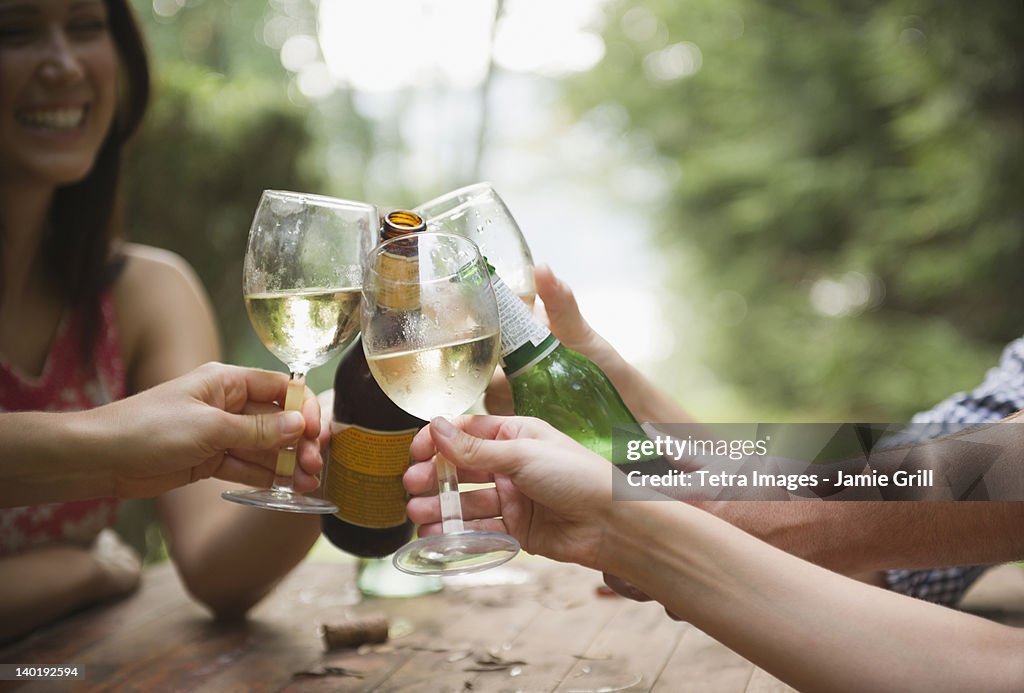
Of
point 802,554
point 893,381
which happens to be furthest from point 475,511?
point 893,381

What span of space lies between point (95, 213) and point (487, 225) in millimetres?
1348

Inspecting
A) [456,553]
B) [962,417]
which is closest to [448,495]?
[456,553]

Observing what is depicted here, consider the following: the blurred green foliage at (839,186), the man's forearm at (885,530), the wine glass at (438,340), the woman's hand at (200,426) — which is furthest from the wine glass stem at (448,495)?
the blurred green foliage at (839,186)

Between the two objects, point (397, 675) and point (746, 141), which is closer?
point (397, 675)

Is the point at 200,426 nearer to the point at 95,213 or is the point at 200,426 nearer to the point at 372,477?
the point at 372,477

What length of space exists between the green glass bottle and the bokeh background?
307 cm

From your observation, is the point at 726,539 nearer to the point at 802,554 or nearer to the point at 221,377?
the point at 802,554

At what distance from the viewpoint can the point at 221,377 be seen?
1518 millimetres

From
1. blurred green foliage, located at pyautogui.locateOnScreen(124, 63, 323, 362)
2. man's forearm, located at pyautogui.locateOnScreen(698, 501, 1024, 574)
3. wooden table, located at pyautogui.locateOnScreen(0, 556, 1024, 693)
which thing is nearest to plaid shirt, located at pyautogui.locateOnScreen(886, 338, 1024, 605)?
wooden table, located at pyautogui.locateOnScreen(0, 556, 1024, 693)

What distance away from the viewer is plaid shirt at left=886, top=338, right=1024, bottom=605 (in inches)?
72.4

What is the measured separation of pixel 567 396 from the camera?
1605mm

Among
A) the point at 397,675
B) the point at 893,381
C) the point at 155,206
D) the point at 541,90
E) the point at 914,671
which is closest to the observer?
the point at 914,671

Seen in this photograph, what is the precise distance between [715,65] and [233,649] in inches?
267

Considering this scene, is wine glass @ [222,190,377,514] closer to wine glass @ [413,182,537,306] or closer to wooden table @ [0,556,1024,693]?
wine glass @ [413,182,537,306]
